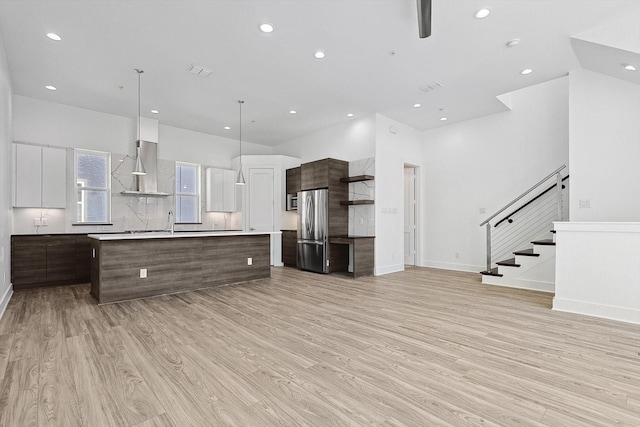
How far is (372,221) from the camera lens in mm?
6324

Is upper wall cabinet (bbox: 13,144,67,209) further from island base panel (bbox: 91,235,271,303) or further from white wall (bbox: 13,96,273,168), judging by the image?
island base panel (bbox: 91,235,271,303)

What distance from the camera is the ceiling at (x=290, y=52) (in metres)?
3.19

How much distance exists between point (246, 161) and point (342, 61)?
164 inches

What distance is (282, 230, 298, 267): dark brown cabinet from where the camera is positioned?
24.3ft

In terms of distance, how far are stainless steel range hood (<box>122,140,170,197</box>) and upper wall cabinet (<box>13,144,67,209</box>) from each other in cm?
108

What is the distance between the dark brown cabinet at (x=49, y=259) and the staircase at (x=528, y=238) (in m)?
7.22

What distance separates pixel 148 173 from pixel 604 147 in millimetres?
7737

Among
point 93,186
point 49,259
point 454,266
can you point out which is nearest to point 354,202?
point 454,266

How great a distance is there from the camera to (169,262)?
4.69m

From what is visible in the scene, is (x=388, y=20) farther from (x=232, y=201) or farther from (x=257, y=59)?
(x=232, y=201)

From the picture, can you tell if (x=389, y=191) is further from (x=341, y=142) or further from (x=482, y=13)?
(x=482, y=13)

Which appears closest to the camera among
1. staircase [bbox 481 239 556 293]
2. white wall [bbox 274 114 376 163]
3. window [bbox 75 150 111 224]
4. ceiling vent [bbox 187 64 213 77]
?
ceiling vent [bbox 187 64 213 77]

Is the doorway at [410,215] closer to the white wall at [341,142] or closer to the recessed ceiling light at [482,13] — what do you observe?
the white wall at [341,142]

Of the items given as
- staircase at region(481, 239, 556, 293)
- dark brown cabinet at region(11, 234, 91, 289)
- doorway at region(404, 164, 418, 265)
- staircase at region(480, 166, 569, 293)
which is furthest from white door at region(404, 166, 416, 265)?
dark brown cabinet at region(11, 234, 91, 289)
